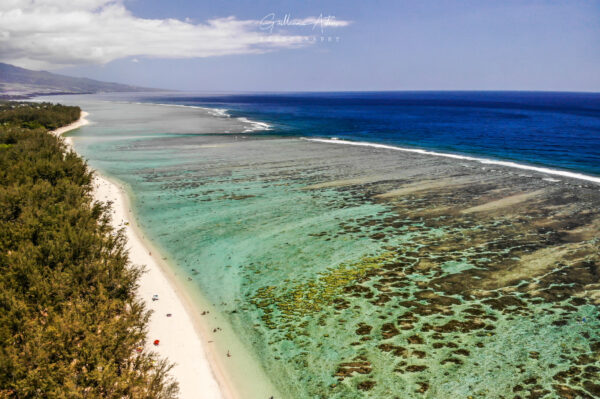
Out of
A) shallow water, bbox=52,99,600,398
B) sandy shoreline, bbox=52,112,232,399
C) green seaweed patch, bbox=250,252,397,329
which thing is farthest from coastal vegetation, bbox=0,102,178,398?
green seaweed patch, bbox=250,252,397,329

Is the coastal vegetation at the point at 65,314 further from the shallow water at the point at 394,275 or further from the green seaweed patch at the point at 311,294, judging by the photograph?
the green seaweed patch at the point at 311,294

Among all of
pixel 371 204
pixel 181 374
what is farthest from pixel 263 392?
pixel 371 204

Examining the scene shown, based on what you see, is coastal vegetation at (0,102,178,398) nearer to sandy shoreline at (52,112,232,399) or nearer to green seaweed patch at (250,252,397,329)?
sandy shoreline at (52,112,232,399)

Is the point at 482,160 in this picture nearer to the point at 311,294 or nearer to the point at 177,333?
the point at 311,294

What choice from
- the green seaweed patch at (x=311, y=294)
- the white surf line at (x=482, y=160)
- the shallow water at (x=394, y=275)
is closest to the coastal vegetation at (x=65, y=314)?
the shallow water at (x=394, y=275)

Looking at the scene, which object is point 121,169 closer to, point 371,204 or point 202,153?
point 202,153

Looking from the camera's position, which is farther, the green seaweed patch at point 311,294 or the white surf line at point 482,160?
the white surf line at point 482,160
